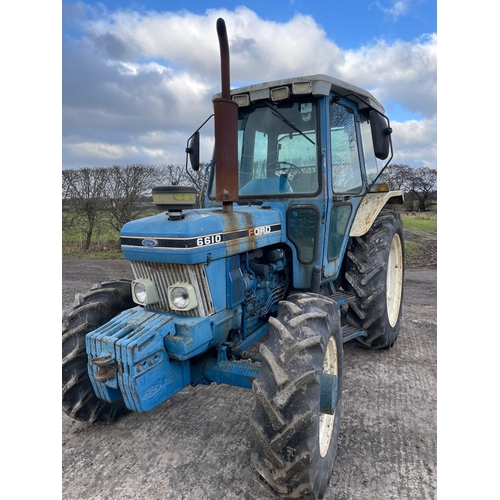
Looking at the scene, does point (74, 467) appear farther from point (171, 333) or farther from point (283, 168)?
point (283, 168)

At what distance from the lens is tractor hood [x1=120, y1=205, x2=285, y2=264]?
97.7 inches

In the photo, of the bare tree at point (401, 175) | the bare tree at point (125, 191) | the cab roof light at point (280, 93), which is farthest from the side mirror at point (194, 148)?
the bare tree at point (401, 175)

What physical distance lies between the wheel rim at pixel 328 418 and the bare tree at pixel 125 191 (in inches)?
337

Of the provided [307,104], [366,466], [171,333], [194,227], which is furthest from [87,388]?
[307,104]

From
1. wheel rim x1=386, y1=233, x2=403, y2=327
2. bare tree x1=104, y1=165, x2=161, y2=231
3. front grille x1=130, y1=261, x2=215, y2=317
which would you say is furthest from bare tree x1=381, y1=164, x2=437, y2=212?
front grille x1=130, y1=261, x2=215, y2=317

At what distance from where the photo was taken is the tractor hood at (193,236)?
248cm

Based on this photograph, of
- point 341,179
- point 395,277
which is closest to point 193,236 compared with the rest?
point 341,179

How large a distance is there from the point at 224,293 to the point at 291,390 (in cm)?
89

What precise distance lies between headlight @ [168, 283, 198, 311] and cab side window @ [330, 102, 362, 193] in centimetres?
166

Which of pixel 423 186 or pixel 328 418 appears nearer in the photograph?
pixel 328 418

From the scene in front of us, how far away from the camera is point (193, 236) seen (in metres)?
2.47

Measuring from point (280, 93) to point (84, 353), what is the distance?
2.51 metres

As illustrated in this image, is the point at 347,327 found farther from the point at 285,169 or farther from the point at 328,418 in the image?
the point at 285,169

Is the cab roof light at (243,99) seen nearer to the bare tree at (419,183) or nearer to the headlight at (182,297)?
the headlight at (182,297)
